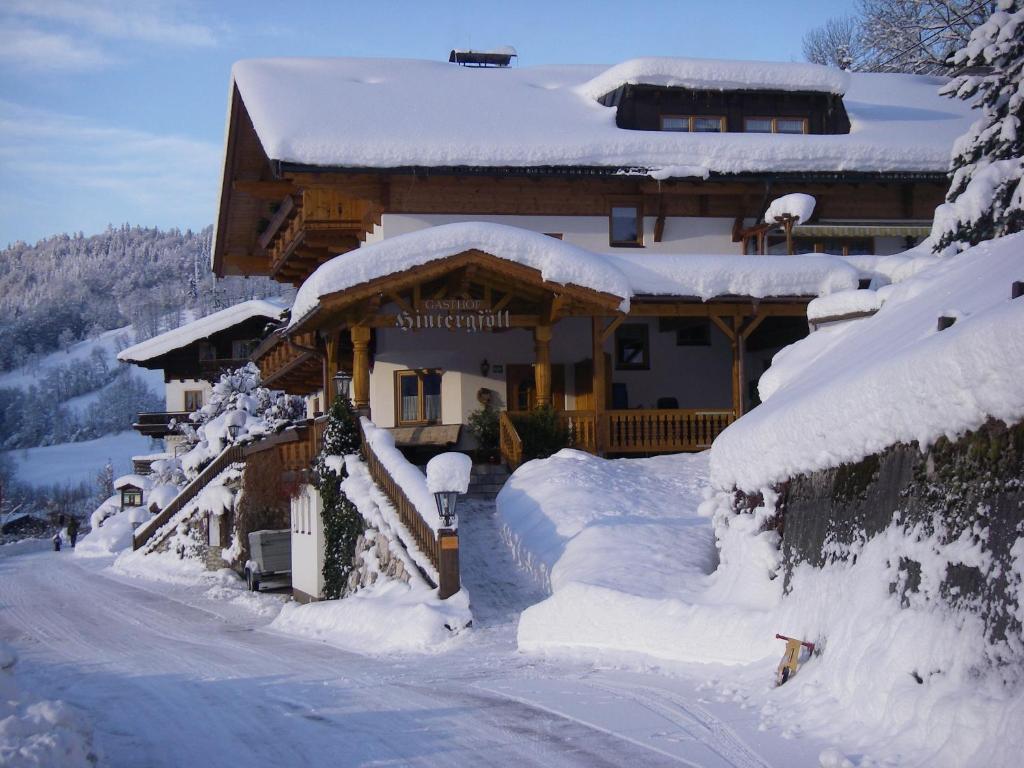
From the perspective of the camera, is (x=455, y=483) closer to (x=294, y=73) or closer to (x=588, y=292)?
(x=588, y=292)

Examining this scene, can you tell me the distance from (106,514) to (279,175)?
29.6 metres

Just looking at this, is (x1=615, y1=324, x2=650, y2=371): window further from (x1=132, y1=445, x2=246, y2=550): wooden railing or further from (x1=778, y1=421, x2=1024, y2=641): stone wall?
(x1=778, y1=421, x2=1024, y2=641): stone wall

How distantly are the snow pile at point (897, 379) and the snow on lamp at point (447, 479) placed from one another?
3352 millimetres

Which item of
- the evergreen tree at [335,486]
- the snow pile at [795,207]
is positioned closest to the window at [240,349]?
the snow pile at [795,207]

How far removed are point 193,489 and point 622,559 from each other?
20.2 m

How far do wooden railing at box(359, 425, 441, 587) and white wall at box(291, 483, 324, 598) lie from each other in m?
2.11

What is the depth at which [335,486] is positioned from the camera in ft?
69.6

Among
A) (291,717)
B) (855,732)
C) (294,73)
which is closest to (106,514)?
(294,73)

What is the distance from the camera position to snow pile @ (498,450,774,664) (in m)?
11.7

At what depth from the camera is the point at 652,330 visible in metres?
28.6

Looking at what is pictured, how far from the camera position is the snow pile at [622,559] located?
1173 centimetres

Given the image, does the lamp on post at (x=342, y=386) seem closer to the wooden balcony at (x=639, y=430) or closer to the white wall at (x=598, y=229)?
the wooden balcony at (x=639, y=430)

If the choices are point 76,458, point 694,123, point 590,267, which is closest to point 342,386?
point 590,267

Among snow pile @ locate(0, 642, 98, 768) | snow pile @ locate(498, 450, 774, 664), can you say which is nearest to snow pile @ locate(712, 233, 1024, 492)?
snow pile @ locate(498, 450, 774, 664)
